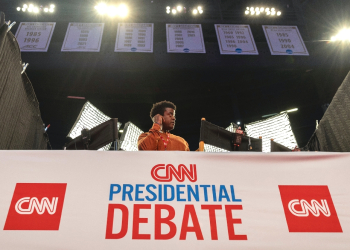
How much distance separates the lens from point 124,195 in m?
1.23

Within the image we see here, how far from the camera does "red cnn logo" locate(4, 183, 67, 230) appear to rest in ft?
3.71

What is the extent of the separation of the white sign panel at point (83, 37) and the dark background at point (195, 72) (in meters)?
0.15

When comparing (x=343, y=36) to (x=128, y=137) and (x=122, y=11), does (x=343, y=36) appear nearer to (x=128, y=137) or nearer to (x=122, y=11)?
(x=122, y=11)

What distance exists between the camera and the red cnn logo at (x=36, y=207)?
44.5 inches

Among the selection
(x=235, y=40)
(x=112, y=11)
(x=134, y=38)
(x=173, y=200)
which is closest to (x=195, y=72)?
(x=235, y=40)

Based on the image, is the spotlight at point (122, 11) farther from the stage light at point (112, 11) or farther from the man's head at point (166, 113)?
the man's head at point (166, 113)

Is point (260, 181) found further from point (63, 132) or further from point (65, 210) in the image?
point (63, 132)

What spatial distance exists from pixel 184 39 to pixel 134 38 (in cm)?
105

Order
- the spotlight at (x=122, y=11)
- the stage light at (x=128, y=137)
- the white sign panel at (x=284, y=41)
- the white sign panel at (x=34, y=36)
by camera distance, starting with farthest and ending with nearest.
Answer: the spotlight at (x=122, y=11)
the white sign panel at (x=284, y=41)
the white sign panel at (x=34, y=36)
the stage light at (x=128, y=137)

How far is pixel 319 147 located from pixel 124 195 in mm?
2532

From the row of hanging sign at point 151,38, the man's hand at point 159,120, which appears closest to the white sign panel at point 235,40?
the row of hanging sign at point 151,38

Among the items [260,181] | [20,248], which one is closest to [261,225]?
[260,181]

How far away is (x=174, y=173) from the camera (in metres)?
1.33

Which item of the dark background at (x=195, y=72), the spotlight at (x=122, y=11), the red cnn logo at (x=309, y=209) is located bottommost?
the red cnn logo at (x=309, y=209)
